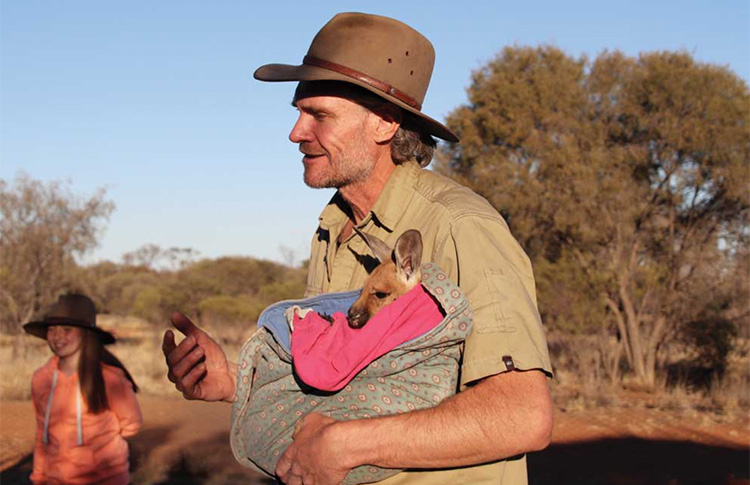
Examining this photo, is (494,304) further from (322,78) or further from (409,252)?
(322,78)

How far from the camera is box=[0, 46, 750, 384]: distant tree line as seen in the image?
17250 millimetres

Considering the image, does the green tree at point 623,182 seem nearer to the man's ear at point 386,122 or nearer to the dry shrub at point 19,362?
the dry shrub at point 19,362

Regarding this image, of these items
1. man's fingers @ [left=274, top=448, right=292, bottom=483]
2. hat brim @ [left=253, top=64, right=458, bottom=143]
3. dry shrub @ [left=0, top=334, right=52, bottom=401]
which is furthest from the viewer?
dry shrub @ [left=0, top=334, right=52, bottom=401]

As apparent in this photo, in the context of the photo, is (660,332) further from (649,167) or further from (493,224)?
(493,224)

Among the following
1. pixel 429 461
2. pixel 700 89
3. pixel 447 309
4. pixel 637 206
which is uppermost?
pixel 700 89

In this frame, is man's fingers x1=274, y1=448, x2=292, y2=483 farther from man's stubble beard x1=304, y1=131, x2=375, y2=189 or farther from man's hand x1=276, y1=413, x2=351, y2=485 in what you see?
man's stubble beard x1=304, y1=131, x2=375, y2=189

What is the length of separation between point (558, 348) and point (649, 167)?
14.8 ft

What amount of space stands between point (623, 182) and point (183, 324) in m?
16.2

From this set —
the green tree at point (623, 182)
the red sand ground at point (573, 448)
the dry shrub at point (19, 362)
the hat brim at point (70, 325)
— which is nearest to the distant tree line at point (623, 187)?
the green tree at point (623, 182)

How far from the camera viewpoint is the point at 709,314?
17156 mm


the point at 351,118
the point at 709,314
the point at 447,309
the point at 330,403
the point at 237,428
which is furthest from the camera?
the point at 709,314

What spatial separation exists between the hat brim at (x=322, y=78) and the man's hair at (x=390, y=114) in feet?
0.12

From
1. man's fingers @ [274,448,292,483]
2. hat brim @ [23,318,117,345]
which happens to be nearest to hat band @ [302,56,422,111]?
man's fingers @ [274,448,292,483]

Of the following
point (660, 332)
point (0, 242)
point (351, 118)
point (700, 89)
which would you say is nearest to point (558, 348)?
point (660, 332)
